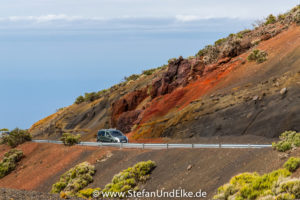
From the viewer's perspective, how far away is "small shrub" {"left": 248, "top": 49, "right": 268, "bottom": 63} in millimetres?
42906

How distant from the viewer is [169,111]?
4453 cm

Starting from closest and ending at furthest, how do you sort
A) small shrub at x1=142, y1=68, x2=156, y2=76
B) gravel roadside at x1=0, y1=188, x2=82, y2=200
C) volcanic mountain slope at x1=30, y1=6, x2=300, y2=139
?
gravel roadside at x1=0, y1=188, x2=82, y2=200 → volcanic mountain slope at x1=30, y1=6, x2=300, y2=139 → small shrub at x1=142, y1=68, x2=156, y2=76

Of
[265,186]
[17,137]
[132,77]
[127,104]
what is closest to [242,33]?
[127,104]

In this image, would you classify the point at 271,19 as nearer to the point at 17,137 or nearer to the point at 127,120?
the point at 127,120

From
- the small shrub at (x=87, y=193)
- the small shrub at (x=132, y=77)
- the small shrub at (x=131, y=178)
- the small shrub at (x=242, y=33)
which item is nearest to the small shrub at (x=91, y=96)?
the small shrub at (x=132, y=77)

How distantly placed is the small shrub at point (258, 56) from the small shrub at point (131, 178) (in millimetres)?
21263

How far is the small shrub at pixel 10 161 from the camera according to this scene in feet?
133

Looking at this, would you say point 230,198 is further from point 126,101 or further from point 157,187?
point 126,101

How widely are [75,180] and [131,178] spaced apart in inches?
230

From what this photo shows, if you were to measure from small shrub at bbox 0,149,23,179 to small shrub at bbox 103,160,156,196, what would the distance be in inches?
729

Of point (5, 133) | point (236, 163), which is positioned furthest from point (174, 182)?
point (5, 133)

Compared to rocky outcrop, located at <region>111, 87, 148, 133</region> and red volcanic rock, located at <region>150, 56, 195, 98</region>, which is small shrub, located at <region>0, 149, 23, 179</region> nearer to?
rocky outcrop, located at <region>111, 87, 148, 133</region>

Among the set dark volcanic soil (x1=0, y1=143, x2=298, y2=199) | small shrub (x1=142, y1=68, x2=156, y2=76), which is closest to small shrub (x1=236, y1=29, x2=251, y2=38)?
small shrub (x1=142, y1=68, x2=156, y2=76)

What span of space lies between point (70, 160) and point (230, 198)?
21.8 meters
